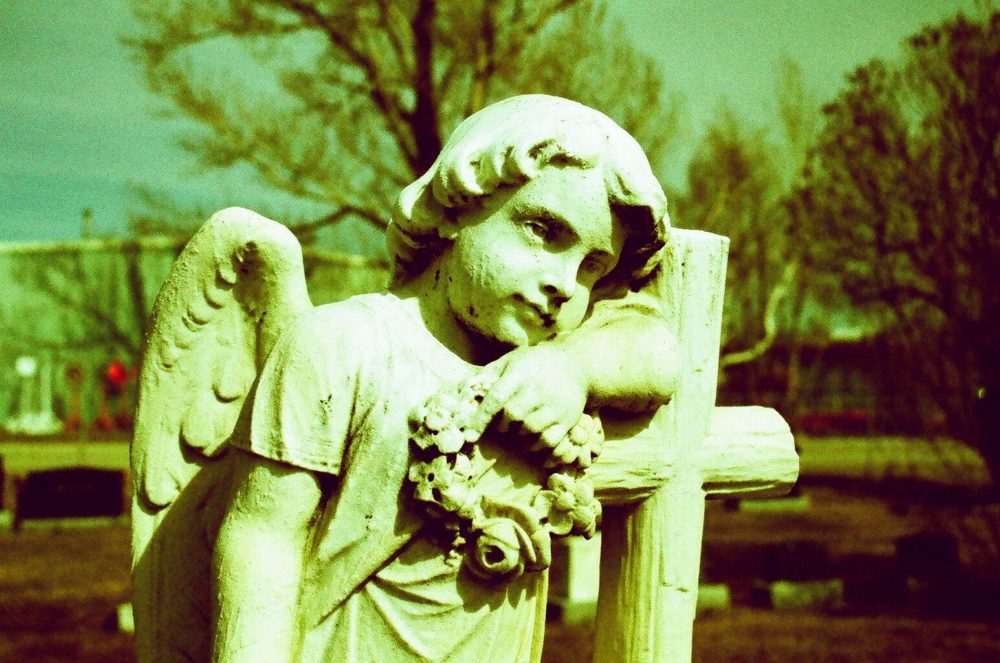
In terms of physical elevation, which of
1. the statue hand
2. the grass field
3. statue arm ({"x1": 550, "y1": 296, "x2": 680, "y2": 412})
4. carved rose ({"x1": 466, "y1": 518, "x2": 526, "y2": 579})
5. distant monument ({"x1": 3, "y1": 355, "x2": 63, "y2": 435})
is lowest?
the grass field

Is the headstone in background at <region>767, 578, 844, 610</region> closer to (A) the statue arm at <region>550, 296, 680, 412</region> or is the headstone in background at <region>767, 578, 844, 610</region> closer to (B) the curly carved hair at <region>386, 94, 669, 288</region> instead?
(A) the statue arm at <region>550, 296, 680, 412</region>

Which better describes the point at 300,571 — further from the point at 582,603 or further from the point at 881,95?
the point at 881,95

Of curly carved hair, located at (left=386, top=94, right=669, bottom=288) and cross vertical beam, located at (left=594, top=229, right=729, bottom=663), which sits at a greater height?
curly carved hair, located at (left=386, top=94, right=669, bottom=288)

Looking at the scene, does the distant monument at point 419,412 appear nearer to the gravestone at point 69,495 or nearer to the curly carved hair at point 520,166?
the curly carved hair at point 520,166

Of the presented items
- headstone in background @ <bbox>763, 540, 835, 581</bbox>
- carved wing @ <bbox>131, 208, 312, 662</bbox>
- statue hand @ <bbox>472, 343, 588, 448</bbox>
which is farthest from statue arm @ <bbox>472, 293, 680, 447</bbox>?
headstone in background @ <bbox>763, 540, 835, 581</bbox>

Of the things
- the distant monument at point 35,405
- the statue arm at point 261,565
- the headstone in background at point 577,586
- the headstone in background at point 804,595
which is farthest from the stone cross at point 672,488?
the distant monument at point 35,405

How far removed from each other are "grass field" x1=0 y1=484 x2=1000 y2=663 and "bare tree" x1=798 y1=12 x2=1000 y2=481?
4.21ft

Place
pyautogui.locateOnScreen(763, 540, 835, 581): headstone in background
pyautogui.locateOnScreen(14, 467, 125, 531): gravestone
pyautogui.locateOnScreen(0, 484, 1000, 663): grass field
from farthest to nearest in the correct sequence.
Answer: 1. pyautogui.locateOnScreen(14, 467, 125, 531): gravestone
2. pyautogui.locateOnScreen(763, 540, 835, 581): headstone in background
3. pyautogui.locateOnScreen(0, 484, 1000, 663): grass field

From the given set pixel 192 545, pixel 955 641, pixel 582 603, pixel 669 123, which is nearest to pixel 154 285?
pixel 669 123

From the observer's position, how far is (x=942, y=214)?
955 cm

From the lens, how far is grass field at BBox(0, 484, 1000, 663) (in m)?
7.32

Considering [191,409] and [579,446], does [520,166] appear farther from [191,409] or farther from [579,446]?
[191,409]

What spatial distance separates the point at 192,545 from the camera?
228 centimetres

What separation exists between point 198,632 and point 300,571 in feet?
1.24
